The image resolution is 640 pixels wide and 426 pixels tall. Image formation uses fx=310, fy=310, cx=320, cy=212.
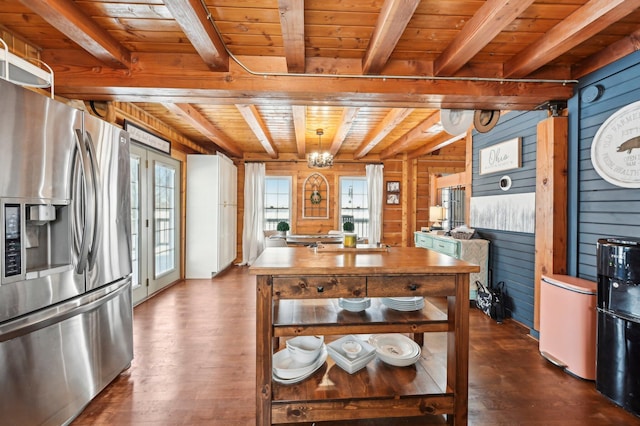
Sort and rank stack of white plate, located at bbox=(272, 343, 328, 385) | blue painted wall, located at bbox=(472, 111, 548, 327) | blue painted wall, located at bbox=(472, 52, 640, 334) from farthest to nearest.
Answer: blue painted wall, located at bbox=(472, 111, 548, 327) → blue painted wall, located at bbox=(472, 52, 640, 334) → stack of white plate, located at bbox=(272, 343, 328, 385)

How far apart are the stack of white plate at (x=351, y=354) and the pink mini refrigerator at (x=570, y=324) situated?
1.64m

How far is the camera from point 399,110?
3.63 m

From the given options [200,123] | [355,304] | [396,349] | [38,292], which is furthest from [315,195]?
[38,292]

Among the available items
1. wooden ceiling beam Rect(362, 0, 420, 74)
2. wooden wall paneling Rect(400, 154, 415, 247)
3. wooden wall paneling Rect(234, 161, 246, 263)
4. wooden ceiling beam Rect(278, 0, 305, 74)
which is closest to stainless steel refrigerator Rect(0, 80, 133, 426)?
wooden ceiling beam Rect(278, 0, 305, 74)

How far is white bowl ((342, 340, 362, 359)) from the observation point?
1.95m

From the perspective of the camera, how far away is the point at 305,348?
6.65 ft

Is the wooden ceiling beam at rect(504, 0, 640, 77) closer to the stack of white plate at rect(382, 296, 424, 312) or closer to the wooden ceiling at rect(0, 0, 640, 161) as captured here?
the wooden ceiling at rect(0, 0, 640, 161)

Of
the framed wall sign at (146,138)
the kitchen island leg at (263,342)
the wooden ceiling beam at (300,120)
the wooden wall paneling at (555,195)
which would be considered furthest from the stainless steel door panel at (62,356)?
the wooden wall paneling at (555,195)

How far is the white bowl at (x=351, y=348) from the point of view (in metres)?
→ 1.95

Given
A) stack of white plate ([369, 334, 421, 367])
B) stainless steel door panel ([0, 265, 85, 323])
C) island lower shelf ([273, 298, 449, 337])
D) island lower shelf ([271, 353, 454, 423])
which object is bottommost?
island lower shelf ([271, 353, 454, 423])

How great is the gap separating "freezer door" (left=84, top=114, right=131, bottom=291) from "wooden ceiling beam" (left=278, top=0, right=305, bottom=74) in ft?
4.42

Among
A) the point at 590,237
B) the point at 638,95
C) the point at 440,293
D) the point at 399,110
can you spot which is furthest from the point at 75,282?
the point at 638,95

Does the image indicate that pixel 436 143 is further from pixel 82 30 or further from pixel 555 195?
pixel 82 30

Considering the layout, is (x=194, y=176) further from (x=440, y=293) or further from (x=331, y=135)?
(x=440, y=293)
